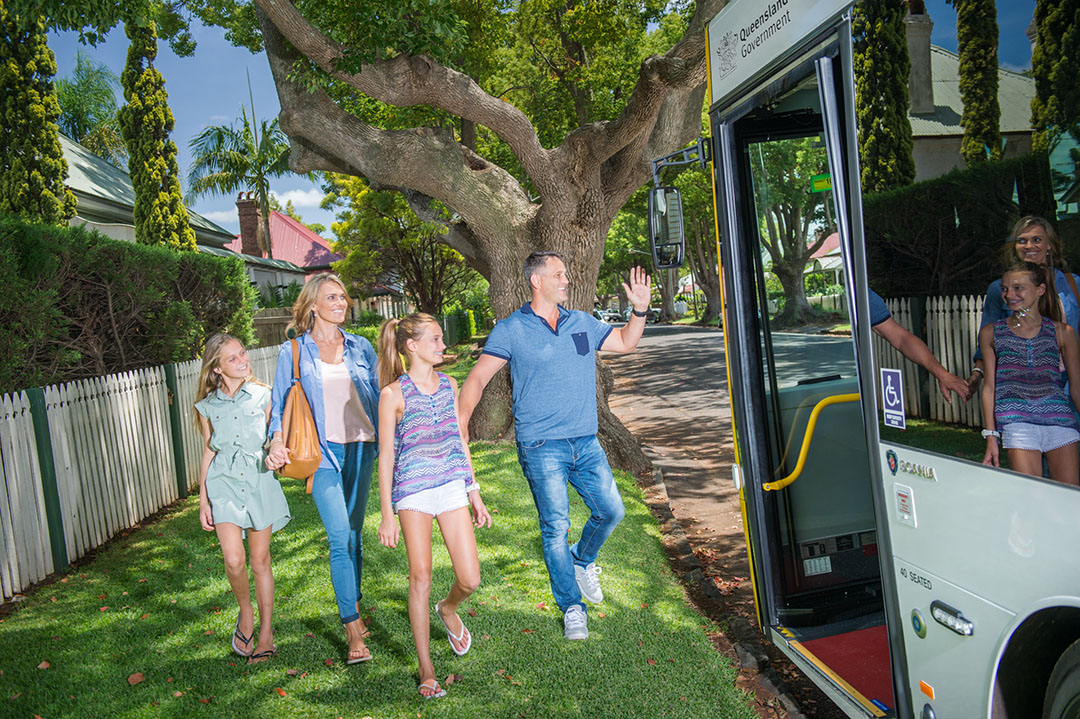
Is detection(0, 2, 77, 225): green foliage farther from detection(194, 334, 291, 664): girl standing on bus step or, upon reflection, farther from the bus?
the bus

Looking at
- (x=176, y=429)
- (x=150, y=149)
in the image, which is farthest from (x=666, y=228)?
(x=150, y=149)

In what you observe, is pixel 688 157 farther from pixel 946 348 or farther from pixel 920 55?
pixel 946 348

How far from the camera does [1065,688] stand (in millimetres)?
2174

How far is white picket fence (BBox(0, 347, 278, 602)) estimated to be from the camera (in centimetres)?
587

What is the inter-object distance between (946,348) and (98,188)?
856 inches

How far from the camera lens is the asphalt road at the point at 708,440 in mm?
3941

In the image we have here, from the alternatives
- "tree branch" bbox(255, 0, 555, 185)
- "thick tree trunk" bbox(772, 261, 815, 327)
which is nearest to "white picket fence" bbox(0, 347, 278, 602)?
"tree branch" bbox(255, 0, 555, 185)

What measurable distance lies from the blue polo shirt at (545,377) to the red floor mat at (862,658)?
1682 mm

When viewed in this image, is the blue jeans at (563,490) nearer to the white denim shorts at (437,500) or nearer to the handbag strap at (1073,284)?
the white denim shorts at (437,500)

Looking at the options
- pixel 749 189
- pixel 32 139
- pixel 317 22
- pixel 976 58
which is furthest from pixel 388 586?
pixel 32 139

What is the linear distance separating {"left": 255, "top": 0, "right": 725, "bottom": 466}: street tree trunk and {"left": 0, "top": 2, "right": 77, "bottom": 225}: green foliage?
7.88m

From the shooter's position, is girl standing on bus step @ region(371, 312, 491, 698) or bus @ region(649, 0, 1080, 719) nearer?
bus @ region(649, 0, 1080, 719)

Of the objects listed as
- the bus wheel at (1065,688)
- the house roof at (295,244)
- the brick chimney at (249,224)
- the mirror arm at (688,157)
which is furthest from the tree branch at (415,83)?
the house roof at (295,244)

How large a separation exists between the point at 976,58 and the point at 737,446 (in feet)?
7.49
